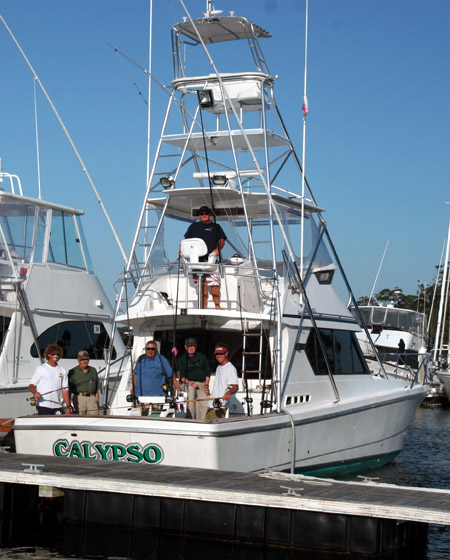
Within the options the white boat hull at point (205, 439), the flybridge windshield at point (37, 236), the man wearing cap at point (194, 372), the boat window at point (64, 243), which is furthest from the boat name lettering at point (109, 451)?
the boat window at point (64, 243)

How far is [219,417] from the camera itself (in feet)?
36.7

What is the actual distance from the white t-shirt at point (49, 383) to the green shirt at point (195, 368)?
1600 millimetres

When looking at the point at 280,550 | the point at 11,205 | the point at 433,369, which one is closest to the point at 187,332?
the point at 280,550

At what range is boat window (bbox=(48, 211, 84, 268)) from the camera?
1725 centimetres

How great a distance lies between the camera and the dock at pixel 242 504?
875 cm

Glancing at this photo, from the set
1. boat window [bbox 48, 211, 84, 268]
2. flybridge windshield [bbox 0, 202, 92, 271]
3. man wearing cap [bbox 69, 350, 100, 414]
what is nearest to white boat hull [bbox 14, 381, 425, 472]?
man wearing cap [bbox 69, 350, 100, 414]

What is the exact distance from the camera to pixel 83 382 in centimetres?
1201

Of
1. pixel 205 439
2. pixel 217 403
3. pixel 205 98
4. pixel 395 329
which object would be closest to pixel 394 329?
pixel 395 329

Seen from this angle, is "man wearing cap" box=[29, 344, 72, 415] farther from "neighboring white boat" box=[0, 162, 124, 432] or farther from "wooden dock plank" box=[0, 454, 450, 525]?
"neighboring white boat" box=[0, 162, 124, 432]

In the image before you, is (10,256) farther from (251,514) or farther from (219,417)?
(251,514)

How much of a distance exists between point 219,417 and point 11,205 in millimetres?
7781

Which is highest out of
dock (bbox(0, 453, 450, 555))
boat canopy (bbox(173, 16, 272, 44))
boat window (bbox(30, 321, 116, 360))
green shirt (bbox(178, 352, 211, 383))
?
boat canopy (bbox(173, 16, 272, 44))

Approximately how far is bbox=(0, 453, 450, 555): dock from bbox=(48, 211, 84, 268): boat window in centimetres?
735

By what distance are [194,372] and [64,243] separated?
262 inches
